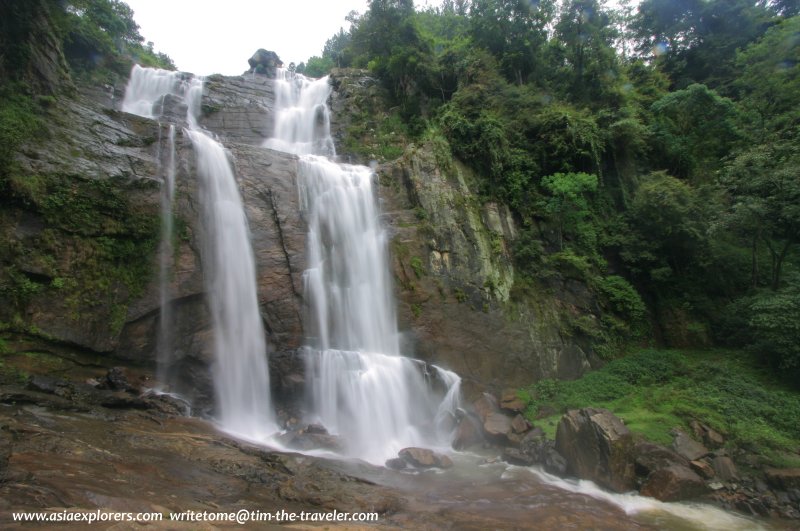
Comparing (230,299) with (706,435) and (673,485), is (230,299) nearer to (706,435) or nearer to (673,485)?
(673,485)

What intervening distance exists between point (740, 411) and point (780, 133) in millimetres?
10760

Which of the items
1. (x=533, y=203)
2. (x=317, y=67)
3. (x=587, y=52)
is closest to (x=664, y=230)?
(x=533, y=203)

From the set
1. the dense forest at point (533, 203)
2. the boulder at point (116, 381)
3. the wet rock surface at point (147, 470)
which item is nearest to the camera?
the wet rock surface at point (147, 470)

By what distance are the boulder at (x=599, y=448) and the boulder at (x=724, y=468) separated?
1869 mm

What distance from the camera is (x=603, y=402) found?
1303 cm

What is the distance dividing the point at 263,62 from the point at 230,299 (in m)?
29.6

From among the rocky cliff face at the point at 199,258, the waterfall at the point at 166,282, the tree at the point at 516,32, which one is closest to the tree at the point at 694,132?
the tree at the point at 516,32

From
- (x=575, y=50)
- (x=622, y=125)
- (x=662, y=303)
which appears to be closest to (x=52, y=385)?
(x=662, y=303)

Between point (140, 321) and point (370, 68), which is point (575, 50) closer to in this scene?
point (370, 68)

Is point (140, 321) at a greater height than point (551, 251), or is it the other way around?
point (551, 251)

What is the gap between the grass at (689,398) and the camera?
10250 mm

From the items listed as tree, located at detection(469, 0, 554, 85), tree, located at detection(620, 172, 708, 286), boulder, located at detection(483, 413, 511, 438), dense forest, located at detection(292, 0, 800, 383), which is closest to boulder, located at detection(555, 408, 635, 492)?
boulder, located at detection(483, 413, 511, 438)

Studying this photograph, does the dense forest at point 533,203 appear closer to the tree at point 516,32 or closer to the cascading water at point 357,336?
the tree at point 516,32

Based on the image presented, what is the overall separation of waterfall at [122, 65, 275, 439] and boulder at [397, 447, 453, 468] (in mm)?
3487
